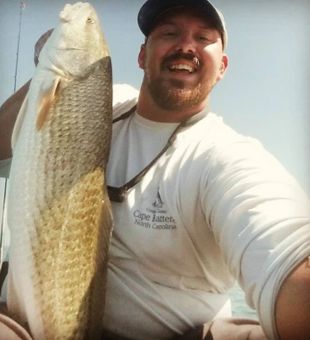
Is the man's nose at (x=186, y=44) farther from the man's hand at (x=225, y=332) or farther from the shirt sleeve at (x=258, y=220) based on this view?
the man's hand at (x=225, y=332)

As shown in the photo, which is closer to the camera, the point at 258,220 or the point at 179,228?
the point at 258,220

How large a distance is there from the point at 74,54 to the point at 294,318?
942 millimetres

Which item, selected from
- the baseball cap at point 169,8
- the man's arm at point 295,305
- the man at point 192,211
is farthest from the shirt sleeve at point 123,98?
the man's arm at point 295,305

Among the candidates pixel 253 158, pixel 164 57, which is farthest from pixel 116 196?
pixel 164 57

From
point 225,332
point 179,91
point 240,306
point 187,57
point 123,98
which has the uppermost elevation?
point 187,57

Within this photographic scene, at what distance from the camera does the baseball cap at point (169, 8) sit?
171cm

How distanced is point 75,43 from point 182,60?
34cm

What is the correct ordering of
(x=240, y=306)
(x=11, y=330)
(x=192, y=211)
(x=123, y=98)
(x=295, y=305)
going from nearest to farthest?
(x=295, y=305) → (x=11, y=330) → (x=192, y=211) → (x=123, y=98) → (x=240, y=306)

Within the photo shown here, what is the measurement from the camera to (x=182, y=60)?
1.66m

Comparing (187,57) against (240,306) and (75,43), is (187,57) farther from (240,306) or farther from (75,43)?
(240,306)

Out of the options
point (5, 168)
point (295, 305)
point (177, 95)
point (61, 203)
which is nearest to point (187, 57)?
point (177, 95)

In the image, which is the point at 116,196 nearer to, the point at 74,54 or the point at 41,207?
the point at 41,207

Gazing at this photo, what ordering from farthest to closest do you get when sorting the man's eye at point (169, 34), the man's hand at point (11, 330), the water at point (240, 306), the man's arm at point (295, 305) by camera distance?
the man's eye at point (169, 34), the water at point (240, 306), the man's hand at point (11, 330), the man's arm at point (295, 305)

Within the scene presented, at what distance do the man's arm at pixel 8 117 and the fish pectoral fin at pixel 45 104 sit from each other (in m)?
0.46
